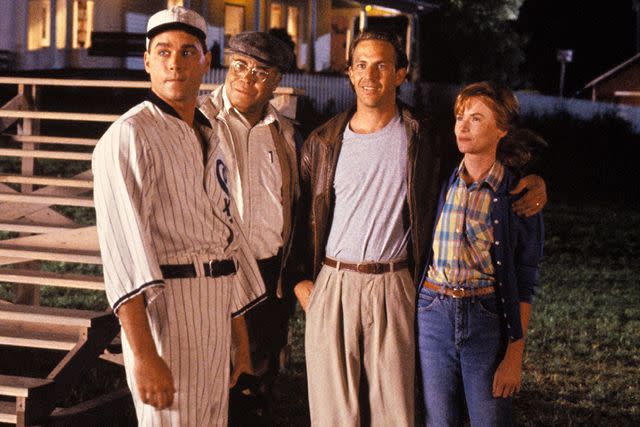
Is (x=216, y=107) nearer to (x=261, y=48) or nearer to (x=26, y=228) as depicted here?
(x=261, y=48)

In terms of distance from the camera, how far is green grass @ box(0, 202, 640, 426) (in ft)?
25.4

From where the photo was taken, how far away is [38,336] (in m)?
7.51

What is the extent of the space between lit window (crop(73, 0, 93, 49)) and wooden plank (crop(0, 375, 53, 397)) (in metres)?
21.2

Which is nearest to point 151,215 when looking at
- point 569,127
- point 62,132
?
point 62,132

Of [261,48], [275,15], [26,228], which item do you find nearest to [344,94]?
[275,15]

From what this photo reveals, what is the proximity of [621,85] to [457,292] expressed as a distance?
51.3 m

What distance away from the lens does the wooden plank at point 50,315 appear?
6.95 meters

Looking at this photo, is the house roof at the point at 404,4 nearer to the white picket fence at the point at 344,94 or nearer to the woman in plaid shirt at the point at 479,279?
the white picket fence at the point at 344,94

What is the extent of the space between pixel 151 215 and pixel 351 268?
1491 millimetres

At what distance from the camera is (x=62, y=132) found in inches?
754

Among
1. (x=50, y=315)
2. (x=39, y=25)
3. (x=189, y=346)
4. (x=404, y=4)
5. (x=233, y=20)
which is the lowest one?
(x=50, y=315)

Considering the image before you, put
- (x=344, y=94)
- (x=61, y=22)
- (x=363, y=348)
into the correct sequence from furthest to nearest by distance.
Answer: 1. (x=344, y=94)
2. (x=61, y=22)
3. (x=363, y=348)

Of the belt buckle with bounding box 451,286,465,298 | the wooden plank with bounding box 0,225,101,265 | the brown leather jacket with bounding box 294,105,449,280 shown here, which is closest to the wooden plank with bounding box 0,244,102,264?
the wooden plank with bounding box 0,225,101,265

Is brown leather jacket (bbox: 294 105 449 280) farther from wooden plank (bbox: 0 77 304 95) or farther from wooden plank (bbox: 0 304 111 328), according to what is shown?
→ wooden plank (bbox: 0 77 304 95)
